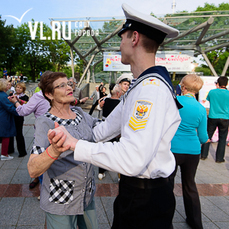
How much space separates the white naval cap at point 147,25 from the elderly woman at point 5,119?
4628 mm

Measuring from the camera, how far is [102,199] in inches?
139

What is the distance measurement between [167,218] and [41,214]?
2346 millimetres


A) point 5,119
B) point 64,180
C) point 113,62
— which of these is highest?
point 113,62

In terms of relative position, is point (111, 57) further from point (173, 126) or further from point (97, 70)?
point (173, 126)

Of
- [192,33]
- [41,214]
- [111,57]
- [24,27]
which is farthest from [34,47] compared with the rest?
[41,214]

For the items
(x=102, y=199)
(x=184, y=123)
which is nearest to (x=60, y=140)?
(x=184, y=123)

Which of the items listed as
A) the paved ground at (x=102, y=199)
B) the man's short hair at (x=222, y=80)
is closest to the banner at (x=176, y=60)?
the man's short hair at (x=222, y=80)

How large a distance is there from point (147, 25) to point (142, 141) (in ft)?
2.60

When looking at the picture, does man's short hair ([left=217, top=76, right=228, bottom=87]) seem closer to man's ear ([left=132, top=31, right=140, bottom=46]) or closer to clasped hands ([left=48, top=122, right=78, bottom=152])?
man's ear ([left=132, top=31, right=140, bottom=46])

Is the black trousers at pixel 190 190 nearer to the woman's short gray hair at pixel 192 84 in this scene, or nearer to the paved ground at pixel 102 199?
the paved ground at pixel 102 199

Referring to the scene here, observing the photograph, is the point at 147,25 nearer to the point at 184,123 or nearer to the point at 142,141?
the point at 142,141

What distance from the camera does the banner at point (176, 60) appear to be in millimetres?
15463

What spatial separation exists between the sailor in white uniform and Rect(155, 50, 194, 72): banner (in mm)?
14814

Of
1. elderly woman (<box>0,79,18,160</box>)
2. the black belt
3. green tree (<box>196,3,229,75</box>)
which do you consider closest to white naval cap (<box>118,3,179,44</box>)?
the black belt
